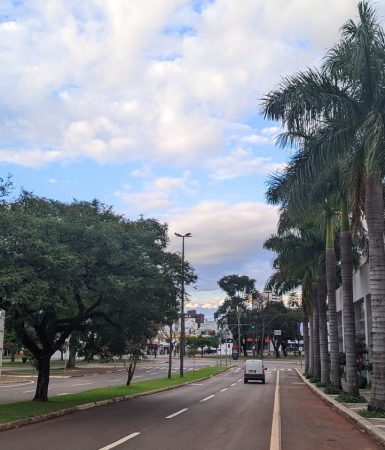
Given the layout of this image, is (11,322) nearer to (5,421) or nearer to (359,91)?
(5,421)

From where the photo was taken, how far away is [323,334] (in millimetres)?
32438

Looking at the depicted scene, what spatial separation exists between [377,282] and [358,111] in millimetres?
5181

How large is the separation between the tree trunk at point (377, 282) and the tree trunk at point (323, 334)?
1505 centimetres

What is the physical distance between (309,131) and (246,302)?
11819 centimetres

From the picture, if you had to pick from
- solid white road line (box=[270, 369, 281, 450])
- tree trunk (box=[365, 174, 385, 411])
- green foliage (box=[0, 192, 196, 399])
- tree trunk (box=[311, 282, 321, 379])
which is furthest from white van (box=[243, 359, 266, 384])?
tree trunk (box=[365, 174, 385, 411])

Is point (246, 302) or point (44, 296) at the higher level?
point (246, 302)

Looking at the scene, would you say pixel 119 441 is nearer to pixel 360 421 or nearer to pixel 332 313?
pixel 360 421

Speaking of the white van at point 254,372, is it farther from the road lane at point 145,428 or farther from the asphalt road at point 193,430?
the asphalt road at point 193,430

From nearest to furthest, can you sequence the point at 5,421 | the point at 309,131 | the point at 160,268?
1. the point at 5,421
2. the point at 309,131
3. the point at 160,268

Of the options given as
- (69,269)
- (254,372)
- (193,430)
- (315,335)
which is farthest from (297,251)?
(193,430)

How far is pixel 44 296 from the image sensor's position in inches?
594

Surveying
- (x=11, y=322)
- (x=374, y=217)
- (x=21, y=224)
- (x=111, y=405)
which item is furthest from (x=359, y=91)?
(x=111, y=405)

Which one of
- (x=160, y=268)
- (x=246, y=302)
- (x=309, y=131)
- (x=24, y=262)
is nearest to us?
(x=24, y=262)

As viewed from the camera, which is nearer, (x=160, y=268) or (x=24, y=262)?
(x=24, y=262)
